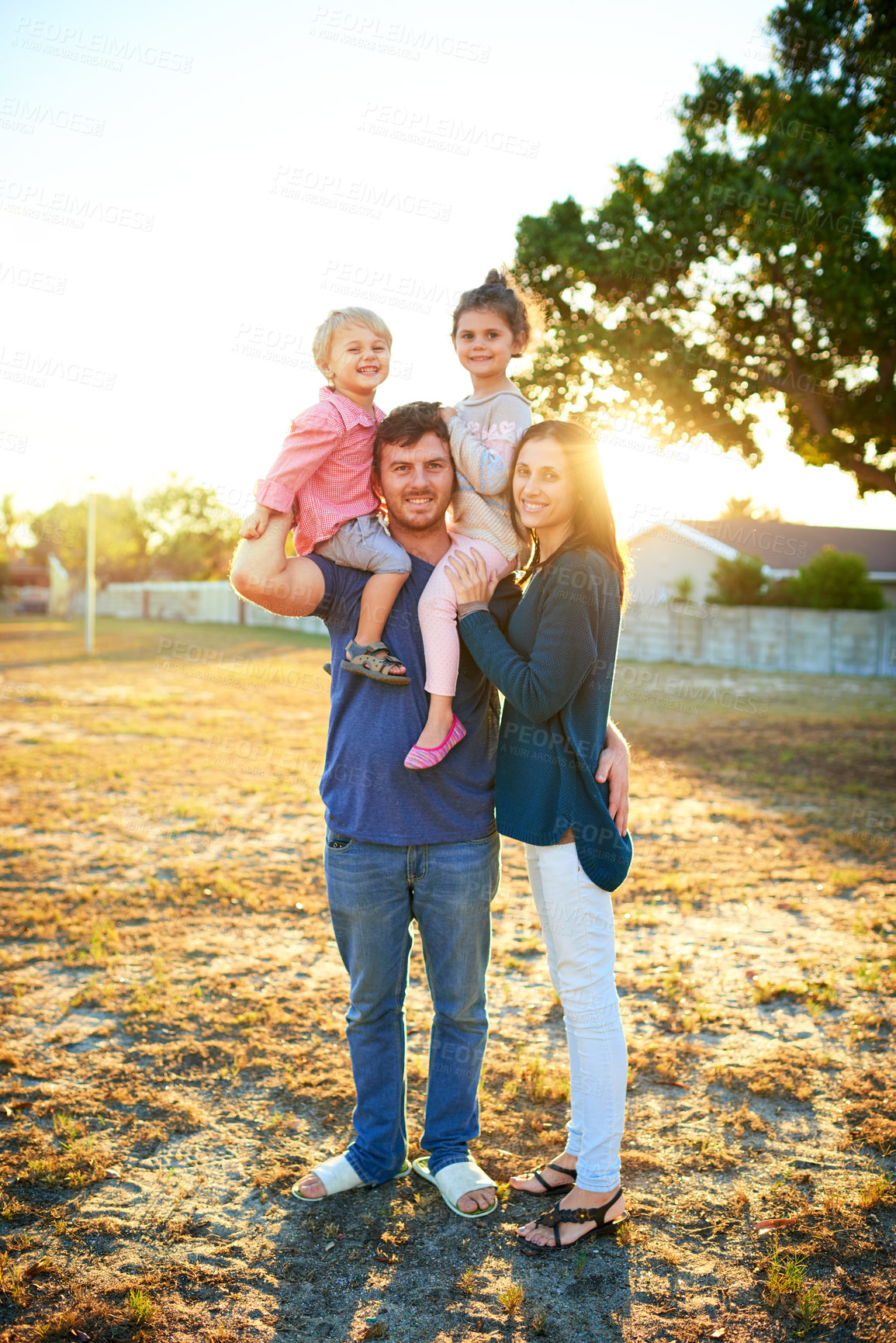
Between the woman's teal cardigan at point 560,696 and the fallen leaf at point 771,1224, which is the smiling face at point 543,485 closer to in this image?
the woman's teal cardigan at point 560,696

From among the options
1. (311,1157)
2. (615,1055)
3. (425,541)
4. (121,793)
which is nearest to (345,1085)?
(311,1157)

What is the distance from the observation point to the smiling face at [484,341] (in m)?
2.91

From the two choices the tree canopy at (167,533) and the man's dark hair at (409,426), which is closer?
the man's dark hair at (409,426)

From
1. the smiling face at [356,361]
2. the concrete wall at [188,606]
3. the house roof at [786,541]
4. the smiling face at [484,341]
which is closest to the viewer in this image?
the smiling face at [356,361]

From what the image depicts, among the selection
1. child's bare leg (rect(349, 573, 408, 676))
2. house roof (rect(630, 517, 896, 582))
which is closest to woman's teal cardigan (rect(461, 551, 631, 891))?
child's bare leg (rect(349, 573, 408, 676))

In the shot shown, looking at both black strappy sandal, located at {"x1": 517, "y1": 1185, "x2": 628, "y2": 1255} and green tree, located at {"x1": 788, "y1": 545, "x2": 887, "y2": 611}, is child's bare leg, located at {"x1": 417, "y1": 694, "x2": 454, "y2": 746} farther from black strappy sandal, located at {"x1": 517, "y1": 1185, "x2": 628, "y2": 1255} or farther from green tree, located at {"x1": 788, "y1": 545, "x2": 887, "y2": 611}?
green tree, located at {"x1": 788, "y1": 545, "x2": 887, "y2": 611}

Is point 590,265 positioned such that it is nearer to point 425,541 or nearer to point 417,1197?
point 425,541

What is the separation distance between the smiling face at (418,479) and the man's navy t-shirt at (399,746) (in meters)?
0.15

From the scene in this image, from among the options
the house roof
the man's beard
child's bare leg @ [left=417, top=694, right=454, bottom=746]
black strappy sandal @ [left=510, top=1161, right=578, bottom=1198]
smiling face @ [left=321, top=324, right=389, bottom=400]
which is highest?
the house roof

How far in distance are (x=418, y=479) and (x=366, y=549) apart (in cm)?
25

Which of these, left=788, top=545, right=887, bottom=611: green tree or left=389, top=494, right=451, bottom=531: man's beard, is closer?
left=389, top=494, right=451, bottom=531: man's beard

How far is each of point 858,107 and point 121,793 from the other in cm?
919

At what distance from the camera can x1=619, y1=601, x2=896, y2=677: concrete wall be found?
2080cm

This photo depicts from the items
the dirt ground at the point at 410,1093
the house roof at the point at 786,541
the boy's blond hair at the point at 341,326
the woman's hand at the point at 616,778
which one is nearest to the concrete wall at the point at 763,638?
the house roof at the point at 786,541
